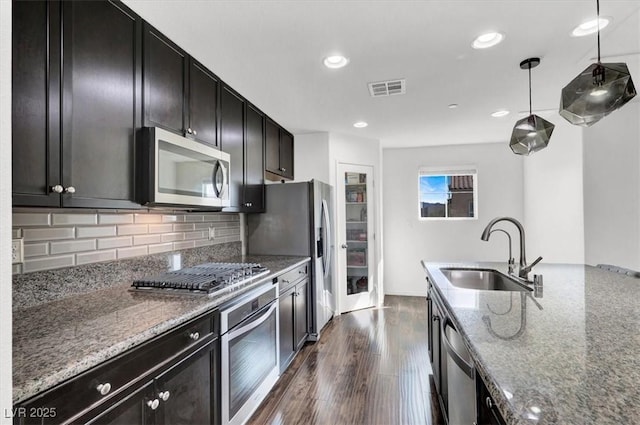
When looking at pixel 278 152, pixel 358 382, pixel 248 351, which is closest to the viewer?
pixel 248 351

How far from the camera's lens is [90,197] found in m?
1.37

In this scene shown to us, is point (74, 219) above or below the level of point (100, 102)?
below

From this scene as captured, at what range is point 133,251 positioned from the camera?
1.97 m

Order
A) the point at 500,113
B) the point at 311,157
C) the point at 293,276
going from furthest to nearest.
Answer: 1. the point at 311,157
2. the point at 500,113
3. the point at 293,276

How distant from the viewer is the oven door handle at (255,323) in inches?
69.2

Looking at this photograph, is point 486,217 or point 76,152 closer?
point 76,152

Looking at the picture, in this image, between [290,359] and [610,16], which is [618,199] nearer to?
[610,16]

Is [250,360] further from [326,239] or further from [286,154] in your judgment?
[286,154]

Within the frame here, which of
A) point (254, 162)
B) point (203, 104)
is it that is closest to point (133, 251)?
point (203, 104)

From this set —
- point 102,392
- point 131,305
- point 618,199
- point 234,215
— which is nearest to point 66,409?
point 102,392

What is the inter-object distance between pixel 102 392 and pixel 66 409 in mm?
105

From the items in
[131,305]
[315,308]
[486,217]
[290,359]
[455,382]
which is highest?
[486,217]

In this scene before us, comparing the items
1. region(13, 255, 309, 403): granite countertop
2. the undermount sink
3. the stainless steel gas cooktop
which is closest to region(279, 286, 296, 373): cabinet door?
the stainless steel gas cooktop

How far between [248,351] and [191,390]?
1.73 ft
